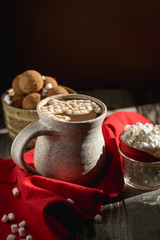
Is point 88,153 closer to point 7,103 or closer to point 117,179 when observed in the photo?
point 117,179

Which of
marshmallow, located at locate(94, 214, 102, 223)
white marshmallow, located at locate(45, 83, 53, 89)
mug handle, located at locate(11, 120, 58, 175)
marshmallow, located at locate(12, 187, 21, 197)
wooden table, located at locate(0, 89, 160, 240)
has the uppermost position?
mug handle, located at locate(11, 120, 58, 175)

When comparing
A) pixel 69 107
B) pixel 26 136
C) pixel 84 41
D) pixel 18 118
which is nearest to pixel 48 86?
pixel 18 118

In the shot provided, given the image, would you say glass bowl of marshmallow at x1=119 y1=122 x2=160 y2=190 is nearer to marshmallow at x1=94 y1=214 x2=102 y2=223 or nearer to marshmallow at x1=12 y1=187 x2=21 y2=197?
marshmallow at x1=94 y1=214 x2=102 y2=223

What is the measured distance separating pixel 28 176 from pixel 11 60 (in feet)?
3.79

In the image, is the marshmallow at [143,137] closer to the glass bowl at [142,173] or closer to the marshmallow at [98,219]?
the glass bowl at [142,173]

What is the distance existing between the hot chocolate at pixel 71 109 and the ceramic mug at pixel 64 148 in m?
0.04

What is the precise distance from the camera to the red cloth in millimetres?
767

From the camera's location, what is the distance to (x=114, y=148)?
1013 mm

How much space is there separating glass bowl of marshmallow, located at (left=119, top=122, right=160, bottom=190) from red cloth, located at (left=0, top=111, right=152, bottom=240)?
46mm

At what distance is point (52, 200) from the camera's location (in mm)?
786

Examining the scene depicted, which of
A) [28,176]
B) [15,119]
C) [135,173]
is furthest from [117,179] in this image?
[15,119]

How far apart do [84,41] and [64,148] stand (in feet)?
3.79

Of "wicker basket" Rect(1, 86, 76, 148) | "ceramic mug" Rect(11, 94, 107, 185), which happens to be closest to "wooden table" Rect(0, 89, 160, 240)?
"ceramic mug" Rect(11, 94, 107, 185)

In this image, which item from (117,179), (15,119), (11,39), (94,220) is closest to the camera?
(94,220)
